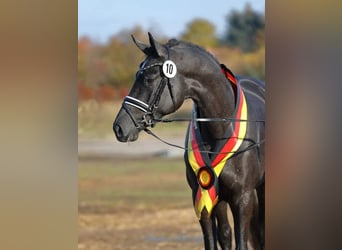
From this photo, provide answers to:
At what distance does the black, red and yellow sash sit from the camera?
430cm

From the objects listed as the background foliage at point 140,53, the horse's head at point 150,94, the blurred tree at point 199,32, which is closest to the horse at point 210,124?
the horse's head at point 150,94

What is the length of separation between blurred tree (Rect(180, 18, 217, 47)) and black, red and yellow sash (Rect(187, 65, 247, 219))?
0.32 metres

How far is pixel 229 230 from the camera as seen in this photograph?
4.57 meters

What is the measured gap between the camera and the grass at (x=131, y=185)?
15.1ft

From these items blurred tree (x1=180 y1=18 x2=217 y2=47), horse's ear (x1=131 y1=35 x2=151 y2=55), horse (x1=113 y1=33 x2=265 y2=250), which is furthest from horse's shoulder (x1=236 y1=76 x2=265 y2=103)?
horse's ear (x1=131 y1=35 x2=151 y2=55)

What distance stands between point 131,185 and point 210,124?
0.66m

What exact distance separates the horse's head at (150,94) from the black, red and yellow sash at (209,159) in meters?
0.23

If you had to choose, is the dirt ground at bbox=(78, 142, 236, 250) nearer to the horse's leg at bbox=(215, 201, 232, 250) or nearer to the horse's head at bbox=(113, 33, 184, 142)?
the horse's leg at bbox=(215, 201, 232, 250)

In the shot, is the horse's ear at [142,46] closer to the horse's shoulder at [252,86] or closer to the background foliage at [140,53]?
the background foliage at [140,53]
